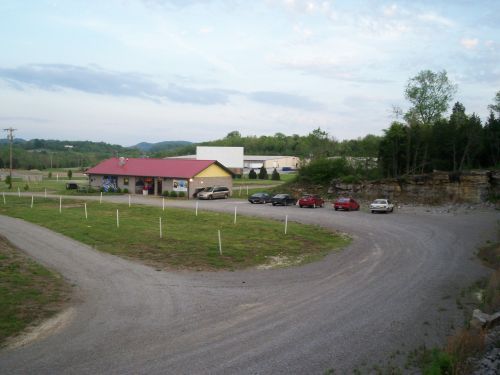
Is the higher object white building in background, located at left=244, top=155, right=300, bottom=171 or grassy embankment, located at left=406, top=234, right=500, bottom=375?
white building in background, located at left=244, top=155, right=300, bottom=171

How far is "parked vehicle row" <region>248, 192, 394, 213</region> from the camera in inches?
1665

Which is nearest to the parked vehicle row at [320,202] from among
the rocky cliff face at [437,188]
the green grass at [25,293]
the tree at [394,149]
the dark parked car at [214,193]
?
the rocky cliff face at [437,188]

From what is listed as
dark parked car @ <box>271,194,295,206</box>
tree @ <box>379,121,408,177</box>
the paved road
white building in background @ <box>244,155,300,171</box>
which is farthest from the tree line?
white building in background @ <box>244,155,300,171</box>

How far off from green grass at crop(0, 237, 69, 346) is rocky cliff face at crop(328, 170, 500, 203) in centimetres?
4061

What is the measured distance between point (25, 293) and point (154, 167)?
1854 inches

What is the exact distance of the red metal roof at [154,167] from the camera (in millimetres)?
56594

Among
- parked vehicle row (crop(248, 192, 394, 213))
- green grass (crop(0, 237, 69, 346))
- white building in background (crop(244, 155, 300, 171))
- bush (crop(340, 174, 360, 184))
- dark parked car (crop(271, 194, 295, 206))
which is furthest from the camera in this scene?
white building in background (crop(244, 155, 300, 171))

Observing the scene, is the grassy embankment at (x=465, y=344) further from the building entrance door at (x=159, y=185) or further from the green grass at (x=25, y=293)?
the building entrance door at (x=159, y=185)

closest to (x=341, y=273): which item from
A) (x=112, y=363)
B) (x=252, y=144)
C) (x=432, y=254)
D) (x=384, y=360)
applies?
(x=432, y=254)

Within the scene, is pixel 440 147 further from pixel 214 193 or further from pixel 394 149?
pixel 214 193

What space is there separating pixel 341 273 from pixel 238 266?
13.8 ft

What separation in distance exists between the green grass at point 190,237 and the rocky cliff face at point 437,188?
21.4 meters

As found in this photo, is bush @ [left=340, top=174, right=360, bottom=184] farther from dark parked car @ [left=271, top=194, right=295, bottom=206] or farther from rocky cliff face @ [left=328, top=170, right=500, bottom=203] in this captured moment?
dark parked car @ [left=271, top=194, right=295, bottom=206]

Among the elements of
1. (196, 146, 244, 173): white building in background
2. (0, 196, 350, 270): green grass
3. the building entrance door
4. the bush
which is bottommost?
(0, 196, 350, 270): green grass
